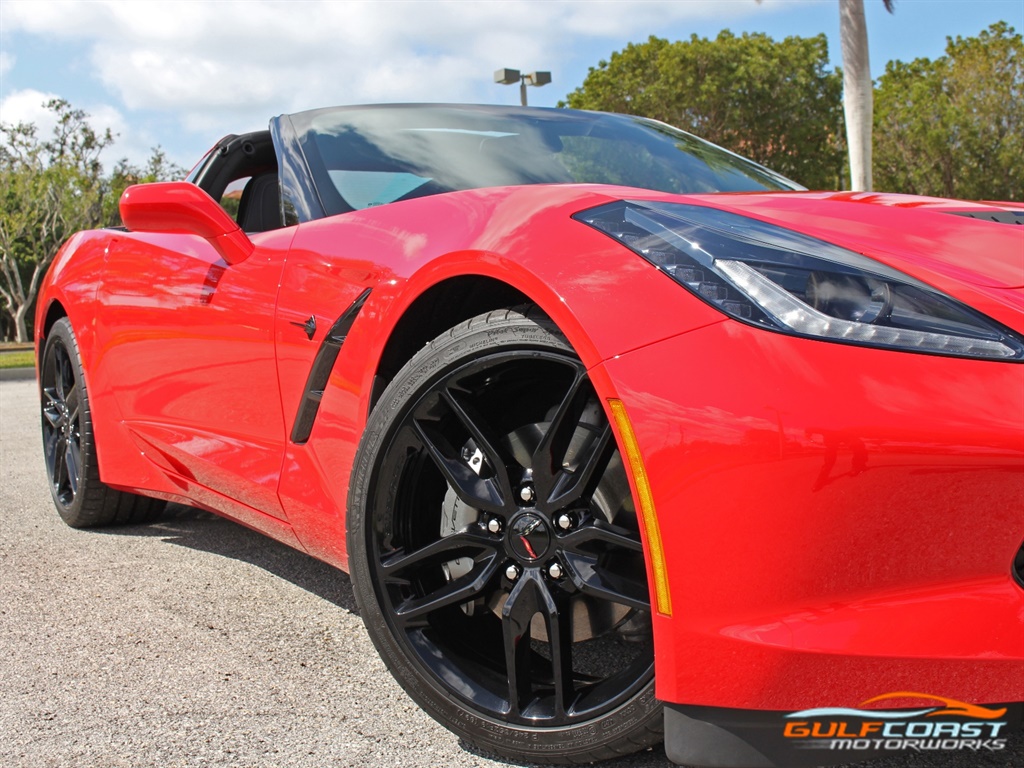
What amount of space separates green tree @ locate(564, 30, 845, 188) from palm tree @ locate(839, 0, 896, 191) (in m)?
11.5

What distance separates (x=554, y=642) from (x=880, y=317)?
0.74m

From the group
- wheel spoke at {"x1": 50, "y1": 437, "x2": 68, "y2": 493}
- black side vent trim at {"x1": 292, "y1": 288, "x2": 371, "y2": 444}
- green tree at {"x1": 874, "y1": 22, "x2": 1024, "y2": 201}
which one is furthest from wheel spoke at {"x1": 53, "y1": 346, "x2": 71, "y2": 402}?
green tree at {"x1": 874, "y1": 22, "x2": 1024, "y2": 201}

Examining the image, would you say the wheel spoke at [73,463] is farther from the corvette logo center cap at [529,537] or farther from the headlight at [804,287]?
the headlight at [804,287]

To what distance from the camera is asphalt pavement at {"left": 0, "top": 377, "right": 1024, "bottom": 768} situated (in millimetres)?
1927

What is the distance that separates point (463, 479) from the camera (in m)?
1.88

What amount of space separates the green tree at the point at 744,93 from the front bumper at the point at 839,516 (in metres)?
27.8

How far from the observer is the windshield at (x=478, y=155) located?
2641 millimetres

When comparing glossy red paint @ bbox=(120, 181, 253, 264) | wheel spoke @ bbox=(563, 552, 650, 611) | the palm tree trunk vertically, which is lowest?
wheel spoke @ bbox=(563, 552, 650, 611)

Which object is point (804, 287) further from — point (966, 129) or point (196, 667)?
point (966, 129)

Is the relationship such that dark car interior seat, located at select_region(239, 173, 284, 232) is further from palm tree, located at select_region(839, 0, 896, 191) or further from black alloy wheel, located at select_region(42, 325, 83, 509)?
palm tree, located at select_region(839, 0, 896, 191)

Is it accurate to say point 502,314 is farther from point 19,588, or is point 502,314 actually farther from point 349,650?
point 19,588

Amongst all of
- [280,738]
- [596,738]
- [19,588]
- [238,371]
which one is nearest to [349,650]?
[280,738]

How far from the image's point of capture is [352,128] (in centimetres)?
287

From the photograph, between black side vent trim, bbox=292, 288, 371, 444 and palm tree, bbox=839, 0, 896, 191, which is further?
palm tree, bbox=839, 0, 896, 191
